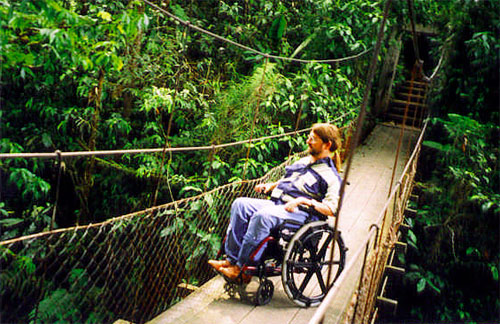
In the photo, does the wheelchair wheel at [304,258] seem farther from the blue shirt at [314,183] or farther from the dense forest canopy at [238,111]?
the dense forest canopy at [238,111]

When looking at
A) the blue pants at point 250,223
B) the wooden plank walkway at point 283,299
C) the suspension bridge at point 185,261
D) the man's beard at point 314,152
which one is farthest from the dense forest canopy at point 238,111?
the man's beard at point 314,152

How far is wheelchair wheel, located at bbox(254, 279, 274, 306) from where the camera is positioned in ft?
6.39

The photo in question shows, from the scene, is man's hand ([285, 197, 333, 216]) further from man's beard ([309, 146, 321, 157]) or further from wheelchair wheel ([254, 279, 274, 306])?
wheelchair wheel ([254, 279, 274, 306])

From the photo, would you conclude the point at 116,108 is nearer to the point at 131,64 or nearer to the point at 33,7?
the point at 131,64

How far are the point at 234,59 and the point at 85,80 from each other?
1667mm

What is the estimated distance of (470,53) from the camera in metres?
4.71

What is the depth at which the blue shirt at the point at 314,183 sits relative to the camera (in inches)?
77.5

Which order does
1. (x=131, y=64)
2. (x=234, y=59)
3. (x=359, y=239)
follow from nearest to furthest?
(x=359, y=239) → (x=131, y=64) → (x=234, y=59)

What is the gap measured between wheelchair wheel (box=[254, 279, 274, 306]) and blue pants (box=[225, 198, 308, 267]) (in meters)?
0.16

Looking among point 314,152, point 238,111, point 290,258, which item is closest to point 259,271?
point 290,258

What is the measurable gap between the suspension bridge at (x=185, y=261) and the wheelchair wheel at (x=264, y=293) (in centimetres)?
3

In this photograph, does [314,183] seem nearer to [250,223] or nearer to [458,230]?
[250,223]

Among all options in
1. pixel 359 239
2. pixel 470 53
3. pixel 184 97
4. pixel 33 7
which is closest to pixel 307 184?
pixel 359 239

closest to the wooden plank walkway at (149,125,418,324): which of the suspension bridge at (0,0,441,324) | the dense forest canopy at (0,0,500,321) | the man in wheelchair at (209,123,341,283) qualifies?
the suspension bridge at (0,0,441,324)
